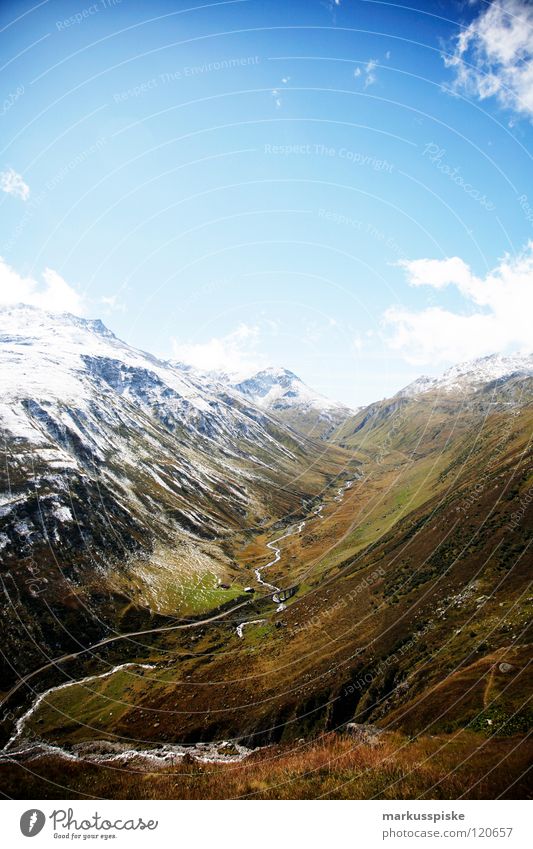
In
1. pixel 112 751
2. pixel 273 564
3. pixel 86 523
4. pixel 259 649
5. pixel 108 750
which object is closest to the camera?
pixel 112 751

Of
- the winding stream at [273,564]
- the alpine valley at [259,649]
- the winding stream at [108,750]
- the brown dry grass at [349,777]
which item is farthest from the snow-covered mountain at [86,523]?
the brown dry grass at [349,777]

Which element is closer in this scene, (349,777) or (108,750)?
(349,777)

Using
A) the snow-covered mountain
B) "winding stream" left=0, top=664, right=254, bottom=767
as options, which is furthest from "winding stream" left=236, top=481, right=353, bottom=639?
"winding stream" left=0, top=664, right=254, bottom=767

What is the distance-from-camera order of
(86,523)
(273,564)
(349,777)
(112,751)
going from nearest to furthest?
1. (349,777)
2. (112,751)
3. (86,523)
4. (273,564)

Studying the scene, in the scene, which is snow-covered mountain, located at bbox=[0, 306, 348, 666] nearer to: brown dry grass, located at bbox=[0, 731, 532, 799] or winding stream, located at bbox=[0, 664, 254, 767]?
winding stream, located at bbox=[0, 664, 254, 767]

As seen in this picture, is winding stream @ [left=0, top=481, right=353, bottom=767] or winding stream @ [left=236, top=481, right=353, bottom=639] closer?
winding stream @ [left=0, top=481, right=353, bottom=767]

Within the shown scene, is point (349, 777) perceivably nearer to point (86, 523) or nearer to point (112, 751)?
point (112, 751)

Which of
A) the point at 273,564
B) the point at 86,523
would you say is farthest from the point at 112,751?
the point at 273,564

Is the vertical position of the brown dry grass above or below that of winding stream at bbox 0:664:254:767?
above

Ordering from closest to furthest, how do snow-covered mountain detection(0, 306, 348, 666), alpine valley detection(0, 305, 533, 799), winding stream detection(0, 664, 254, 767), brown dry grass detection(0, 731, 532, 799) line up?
brown dry grass detection(0, 731, 532, 799) → alpine valley detection(0, 305, 533, 799) → winding stream detection(0, 664, 254, 767) → snow-covered mountain detection(0, 306, 348, 666)

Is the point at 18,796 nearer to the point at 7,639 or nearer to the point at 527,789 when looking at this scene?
the point at 527,789
